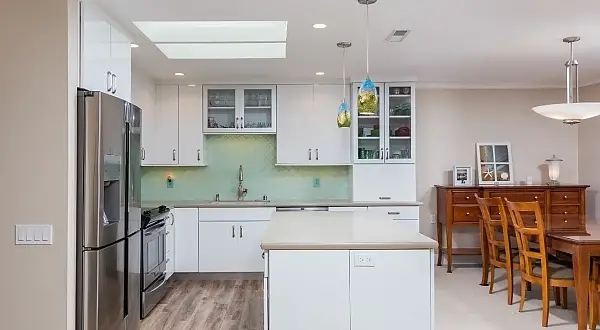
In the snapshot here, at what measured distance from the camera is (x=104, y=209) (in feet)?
10.3

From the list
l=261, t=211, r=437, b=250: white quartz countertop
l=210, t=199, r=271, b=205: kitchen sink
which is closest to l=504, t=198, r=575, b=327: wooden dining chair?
l=261, t=211, r=437, b=250: white quartz countertop

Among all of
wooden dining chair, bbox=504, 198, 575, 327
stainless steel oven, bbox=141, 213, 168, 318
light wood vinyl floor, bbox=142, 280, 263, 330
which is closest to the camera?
wooden dining chair, bbox=504, 198, 575, 327

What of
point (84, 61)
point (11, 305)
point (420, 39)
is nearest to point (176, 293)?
point (11, 305)

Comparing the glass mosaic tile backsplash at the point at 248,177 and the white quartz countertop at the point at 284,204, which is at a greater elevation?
the glass mosaic tile backsplash at the point at 248,177

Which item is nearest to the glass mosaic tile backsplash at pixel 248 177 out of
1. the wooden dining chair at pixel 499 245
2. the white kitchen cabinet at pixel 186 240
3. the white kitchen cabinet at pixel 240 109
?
the white kitchen cabinet at pixel 240 109

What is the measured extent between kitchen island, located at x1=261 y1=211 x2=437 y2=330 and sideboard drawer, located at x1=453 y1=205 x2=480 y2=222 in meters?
3.45

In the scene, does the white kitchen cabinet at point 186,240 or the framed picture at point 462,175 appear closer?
the white kitchen cabinet at point 186,240

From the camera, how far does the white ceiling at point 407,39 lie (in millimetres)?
3387

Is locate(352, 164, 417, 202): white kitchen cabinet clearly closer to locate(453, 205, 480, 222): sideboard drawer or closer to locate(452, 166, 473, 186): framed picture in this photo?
locate(453, 205, 480, 222): sideboard drawer

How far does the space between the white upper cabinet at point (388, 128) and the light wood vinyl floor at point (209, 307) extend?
1.98 metres

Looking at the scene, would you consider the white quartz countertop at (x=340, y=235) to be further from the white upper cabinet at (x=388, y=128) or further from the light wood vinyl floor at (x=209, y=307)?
the white upper cabinet at (x=388, y=128)

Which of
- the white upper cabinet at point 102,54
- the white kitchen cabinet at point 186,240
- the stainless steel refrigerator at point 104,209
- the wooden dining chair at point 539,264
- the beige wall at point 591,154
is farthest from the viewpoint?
the beige wall at point 591,154

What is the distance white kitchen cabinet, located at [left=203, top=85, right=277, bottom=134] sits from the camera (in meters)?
6.25

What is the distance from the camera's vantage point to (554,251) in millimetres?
4363
